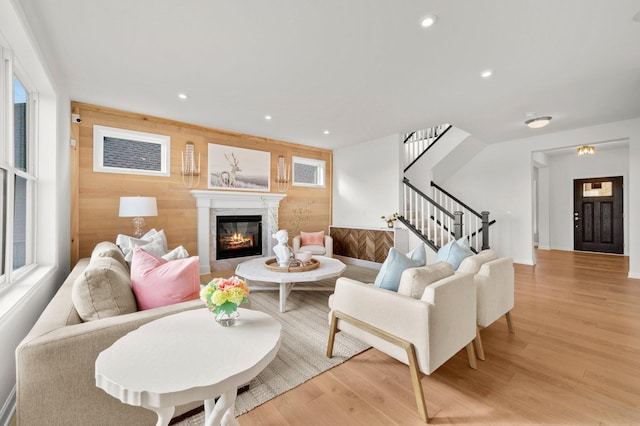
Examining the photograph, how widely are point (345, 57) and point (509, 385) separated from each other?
2.99 meters

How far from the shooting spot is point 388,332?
1.73 metres

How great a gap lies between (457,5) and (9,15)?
9.67 feet

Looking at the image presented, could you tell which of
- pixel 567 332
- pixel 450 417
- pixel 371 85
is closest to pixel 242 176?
pixel 371 85

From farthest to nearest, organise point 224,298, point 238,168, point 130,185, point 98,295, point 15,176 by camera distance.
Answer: point 238,168
point 130,185
point 15,176
point 98,295
point 224,298

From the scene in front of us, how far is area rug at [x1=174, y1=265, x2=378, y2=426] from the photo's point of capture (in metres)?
1.73

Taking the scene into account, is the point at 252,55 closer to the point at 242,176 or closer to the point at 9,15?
the point at 9,15

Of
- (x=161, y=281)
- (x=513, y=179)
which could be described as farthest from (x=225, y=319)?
(x=513, y=179)

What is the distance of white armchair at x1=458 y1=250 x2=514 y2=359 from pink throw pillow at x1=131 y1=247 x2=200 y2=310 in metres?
2.01

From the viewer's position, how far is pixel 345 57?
262 cm

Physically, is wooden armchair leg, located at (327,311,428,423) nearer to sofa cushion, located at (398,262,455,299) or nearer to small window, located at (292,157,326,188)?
sofa cushion, located at (398,262,455,299)

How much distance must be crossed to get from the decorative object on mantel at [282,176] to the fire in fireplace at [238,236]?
0.86 meters

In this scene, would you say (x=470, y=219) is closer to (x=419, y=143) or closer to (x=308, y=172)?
(x=419, y=143)

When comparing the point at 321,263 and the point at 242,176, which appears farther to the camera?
the point at 242,176

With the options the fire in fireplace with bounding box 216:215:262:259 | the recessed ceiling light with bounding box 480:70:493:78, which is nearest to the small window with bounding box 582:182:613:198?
the recessed ceiling light with bounding box 480:70:493:78
